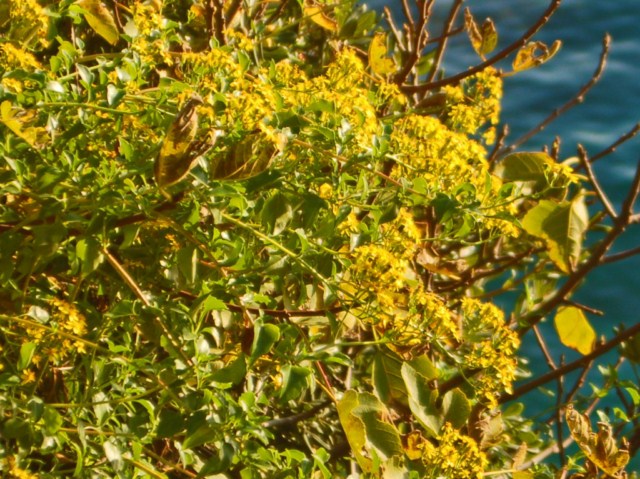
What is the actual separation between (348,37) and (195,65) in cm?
82

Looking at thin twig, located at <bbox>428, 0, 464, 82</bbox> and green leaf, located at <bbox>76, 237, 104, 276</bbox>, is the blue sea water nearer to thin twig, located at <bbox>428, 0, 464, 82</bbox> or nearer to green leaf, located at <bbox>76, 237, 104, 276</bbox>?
thin twig, located at <bbox>428, 0, 464, 82</bbox>

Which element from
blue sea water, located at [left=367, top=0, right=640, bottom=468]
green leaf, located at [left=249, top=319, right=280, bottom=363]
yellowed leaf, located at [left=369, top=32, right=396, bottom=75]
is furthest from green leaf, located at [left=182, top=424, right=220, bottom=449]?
blue sea water, located at [left=367, top=0, right=640, bottom=468]

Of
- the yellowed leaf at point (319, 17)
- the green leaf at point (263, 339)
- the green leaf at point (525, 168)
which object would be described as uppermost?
the yellowed leaf at point (319, 17)

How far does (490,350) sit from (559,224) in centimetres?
28

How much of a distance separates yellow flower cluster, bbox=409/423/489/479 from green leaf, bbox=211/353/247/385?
0.38 metres

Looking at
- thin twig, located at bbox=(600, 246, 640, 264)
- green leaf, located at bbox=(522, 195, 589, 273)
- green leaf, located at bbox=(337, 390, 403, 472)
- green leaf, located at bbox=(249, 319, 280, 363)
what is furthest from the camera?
thin twig, located at bbox=(600, 246, 640, 264)

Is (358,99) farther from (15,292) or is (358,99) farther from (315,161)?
(15,292)

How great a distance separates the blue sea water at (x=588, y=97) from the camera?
222 cm

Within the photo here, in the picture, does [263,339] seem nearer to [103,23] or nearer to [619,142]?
[103,23]

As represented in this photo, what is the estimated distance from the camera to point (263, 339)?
3.63 feet

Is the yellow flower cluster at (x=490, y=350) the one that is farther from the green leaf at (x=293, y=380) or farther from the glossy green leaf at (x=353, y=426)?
the green leaf at (x=293, y=380)

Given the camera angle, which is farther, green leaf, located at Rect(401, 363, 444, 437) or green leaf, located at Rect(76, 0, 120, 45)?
green leaf, located at Rect(76, 0, 120, 45)

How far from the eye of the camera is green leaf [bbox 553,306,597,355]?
1.75 metres

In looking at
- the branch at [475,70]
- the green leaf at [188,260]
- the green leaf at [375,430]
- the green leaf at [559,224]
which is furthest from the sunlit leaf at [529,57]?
the green leaf at [188,260]
